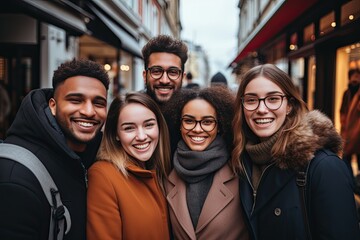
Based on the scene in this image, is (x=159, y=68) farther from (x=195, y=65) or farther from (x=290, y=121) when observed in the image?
(x=195, y=65)

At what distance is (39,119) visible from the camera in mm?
2090

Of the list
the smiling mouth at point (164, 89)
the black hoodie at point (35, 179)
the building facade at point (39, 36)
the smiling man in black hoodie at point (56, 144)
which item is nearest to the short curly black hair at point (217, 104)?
the smiling mouth at point (164, 89)

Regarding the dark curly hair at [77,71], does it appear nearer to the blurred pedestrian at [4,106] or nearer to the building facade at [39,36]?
the building facade at [39,36]

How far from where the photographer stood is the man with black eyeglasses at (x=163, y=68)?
3.71m

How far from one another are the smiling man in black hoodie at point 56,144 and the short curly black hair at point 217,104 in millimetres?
708

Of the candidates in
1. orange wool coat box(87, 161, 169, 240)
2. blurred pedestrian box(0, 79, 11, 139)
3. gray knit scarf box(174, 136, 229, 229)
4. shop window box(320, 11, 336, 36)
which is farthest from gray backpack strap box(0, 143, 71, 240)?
blurred pedestrian box(0, 79, 11, 139)

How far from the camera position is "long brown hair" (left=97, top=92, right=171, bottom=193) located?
2.61 metres

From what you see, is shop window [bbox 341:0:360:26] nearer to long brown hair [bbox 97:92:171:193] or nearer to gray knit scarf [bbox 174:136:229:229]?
gray knit scarf [bbox 174:136:229:229]

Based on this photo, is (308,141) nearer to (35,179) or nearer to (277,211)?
(277,211)

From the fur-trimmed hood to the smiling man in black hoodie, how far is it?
1.25 m

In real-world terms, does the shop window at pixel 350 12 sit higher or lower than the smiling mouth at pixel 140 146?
higher

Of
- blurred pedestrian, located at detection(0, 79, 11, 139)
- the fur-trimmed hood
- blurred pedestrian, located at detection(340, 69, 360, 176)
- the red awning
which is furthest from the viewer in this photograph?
blurred pedestrian, located at detection(0, 79, 11, 139)

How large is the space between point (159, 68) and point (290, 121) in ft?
5.44

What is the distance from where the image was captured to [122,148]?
2.71m
